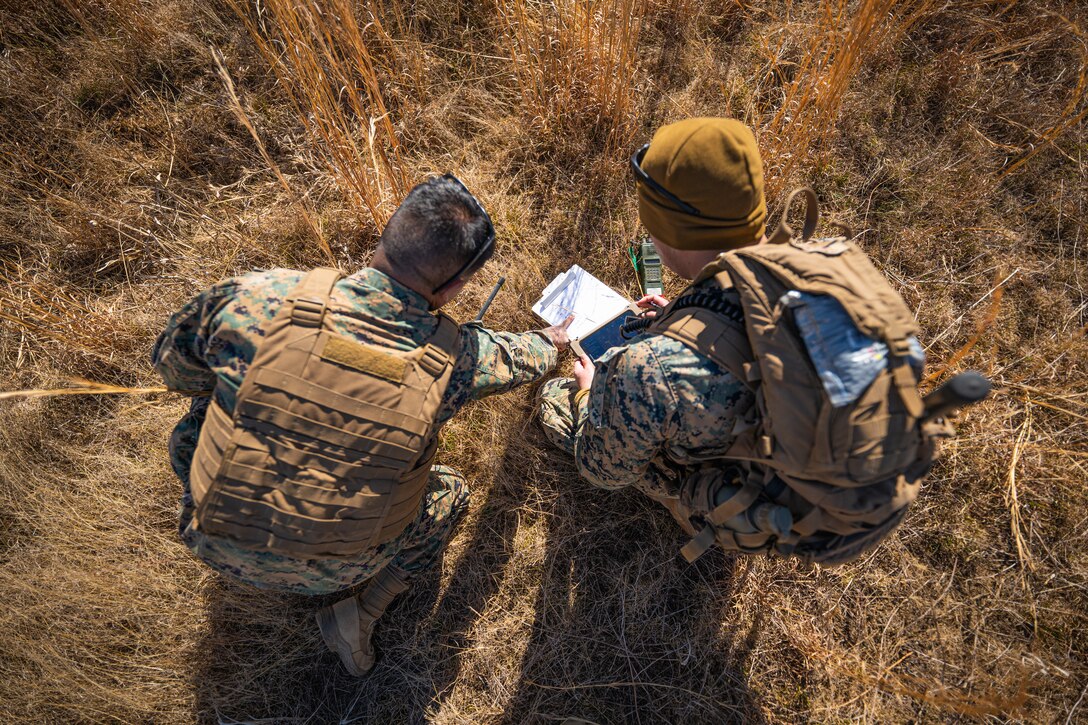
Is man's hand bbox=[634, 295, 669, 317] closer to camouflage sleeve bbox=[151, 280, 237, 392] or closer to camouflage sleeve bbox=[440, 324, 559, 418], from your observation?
camouflage sleeve bbox=[440, 324, 559, 418]

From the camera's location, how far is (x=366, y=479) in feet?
6.52

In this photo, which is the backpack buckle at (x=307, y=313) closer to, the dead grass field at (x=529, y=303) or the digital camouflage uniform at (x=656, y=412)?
the digital camouflage uniform at (x=656, y=412)

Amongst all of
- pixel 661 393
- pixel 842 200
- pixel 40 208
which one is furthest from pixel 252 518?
pixel 842 200

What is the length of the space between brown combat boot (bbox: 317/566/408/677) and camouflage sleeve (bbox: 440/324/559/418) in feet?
3.88

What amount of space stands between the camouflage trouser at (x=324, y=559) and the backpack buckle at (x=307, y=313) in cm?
91

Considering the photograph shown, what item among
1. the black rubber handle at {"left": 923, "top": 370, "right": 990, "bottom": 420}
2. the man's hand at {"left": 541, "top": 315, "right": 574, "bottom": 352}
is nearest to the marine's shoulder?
the man's hand at {"left": 541, "top": 315, "right": 574, "bottom": 352}

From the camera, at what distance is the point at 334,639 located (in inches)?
108

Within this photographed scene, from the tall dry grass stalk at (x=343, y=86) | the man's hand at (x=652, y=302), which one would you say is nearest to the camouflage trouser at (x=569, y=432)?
the man's hand at (x=652, y=302)

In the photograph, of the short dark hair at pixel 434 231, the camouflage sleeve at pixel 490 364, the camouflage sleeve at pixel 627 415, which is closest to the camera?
the camouflage sleeve at pixel 627 415

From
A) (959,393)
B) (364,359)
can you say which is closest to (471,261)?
(364,359)

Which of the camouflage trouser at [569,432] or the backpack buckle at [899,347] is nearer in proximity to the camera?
the backpack buckle at [899,347]

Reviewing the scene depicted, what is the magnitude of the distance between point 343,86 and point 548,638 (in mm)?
3651

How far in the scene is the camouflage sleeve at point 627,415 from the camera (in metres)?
1.93

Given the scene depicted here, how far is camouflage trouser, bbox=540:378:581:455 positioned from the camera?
2.78m
